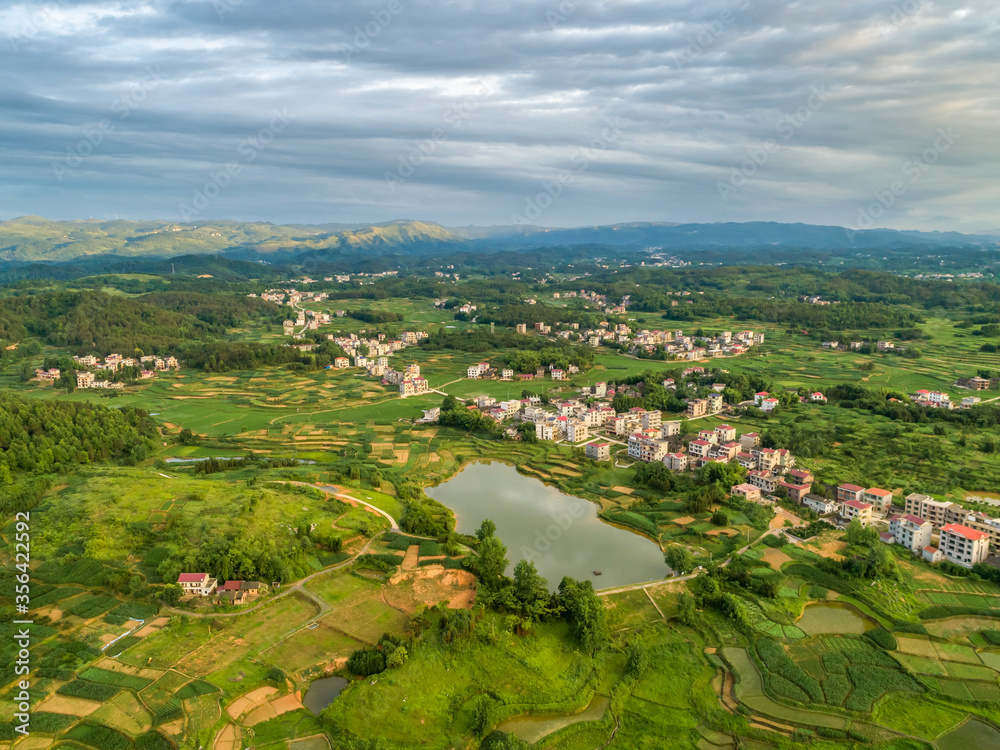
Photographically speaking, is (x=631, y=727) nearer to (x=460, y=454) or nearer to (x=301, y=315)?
(x=460, y=454)

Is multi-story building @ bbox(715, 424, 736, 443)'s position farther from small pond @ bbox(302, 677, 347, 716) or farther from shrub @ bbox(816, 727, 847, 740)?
small pond @ bbox(302, 677, 347, 716)

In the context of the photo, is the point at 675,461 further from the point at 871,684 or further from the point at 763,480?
the point at 871,684

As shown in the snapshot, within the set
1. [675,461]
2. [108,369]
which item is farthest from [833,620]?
[108,369]

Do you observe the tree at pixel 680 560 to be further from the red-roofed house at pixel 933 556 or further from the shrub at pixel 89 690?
the shrub at pixel 89 690

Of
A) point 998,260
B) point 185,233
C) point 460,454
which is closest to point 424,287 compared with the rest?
point 460,454

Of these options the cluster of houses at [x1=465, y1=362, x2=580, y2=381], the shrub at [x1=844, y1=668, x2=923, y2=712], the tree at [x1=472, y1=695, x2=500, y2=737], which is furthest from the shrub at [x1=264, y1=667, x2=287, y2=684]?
the cluster of houses at [x1=465, y1=362, x2=580, y2=381]

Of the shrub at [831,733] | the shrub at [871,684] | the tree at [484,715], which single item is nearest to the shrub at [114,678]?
the tree at [484,715]
